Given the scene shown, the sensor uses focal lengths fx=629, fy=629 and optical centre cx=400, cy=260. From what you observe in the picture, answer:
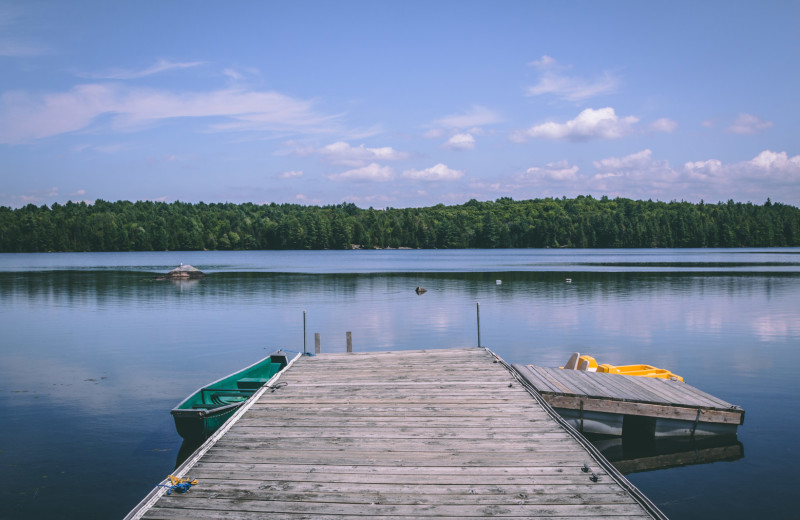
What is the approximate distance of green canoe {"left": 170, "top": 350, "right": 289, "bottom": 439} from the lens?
39.1 feet

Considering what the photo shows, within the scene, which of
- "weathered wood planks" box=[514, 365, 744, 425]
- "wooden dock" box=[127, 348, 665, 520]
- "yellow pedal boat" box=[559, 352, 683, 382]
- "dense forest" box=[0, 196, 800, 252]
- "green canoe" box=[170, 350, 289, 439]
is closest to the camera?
"wooden dock" box=[127, 348, 665, 520]

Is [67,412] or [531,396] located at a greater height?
[531,396]

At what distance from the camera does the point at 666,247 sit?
181m

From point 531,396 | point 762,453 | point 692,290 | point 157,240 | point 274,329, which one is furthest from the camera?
point 157,240

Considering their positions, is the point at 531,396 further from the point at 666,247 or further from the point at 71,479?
the point at 666,247

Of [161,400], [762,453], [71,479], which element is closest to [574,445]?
[762,453]

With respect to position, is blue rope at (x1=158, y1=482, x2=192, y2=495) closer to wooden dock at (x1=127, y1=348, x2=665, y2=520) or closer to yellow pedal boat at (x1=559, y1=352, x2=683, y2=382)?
wooden dock at (x1=127, y1=348, x2=665, y2=520)

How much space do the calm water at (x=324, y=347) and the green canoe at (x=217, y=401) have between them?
0.83 metres

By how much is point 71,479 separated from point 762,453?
12.8 metres

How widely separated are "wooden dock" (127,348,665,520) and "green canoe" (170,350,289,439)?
1.25m

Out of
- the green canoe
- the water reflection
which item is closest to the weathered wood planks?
the water reflection

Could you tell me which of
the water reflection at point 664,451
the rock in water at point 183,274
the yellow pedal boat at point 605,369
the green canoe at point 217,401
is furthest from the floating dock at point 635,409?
the rock in water at point 183,274

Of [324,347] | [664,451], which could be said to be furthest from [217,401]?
[324,347]

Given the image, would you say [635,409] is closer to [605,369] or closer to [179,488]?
[605,369]
